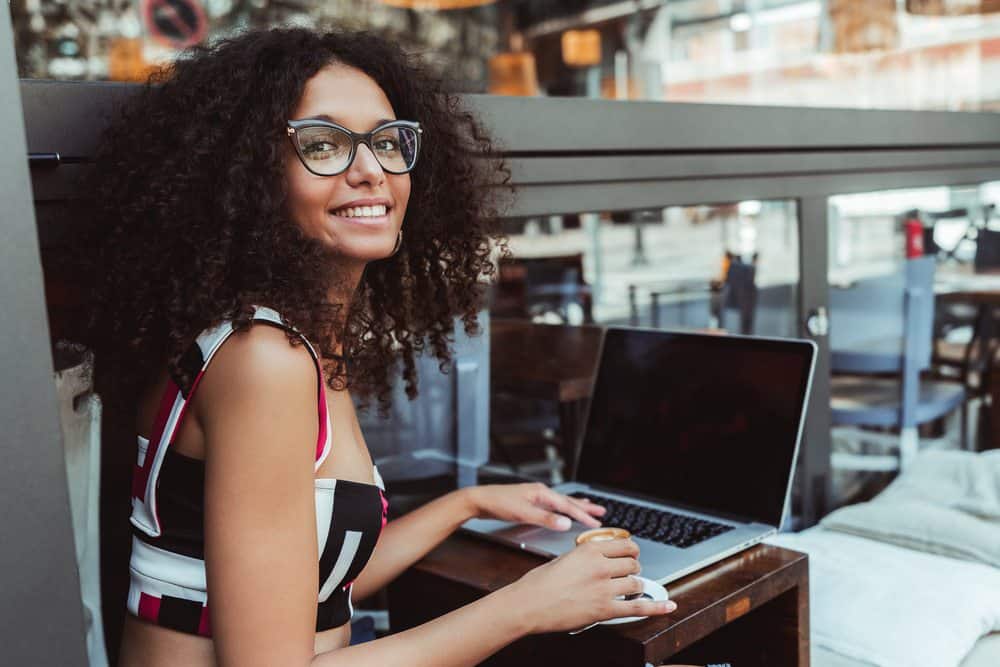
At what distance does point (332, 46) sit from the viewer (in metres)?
1.08

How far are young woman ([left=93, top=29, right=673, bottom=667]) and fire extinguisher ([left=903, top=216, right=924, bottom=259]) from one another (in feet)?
6.36

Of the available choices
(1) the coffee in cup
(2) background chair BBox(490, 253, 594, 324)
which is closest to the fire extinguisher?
(2) background chair BBox(490, 253, 594, 324)

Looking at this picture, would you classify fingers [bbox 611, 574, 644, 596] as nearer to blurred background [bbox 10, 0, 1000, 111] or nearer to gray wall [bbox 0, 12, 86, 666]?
gray wall [bbox 0, 12, 86, 666]

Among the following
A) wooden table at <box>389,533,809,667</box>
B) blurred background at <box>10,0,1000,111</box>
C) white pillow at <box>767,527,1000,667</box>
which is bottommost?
white pillow at <box>767,527,1000,667</box>

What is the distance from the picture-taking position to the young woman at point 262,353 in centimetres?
87

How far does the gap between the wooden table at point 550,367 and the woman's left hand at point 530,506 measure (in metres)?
0.71

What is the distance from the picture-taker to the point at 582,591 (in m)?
1.00

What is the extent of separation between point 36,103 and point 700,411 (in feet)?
3.23

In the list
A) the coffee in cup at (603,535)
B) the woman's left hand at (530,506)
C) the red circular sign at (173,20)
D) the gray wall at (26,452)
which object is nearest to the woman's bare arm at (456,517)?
the woman's left hand at (530,506)

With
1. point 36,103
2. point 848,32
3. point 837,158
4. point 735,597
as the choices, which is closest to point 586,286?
point 837,158

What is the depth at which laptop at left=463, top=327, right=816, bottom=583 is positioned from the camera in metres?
1.32

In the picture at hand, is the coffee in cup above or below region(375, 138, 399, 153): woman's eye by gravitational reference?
below

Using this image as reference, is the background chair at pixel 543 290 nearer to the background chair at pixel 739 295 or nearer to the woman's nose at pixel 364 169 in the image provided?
the background chair at pixel 739 295

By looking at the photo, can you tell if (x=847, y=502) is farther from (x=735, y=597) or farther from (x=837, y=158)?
(x=735, y=597)
